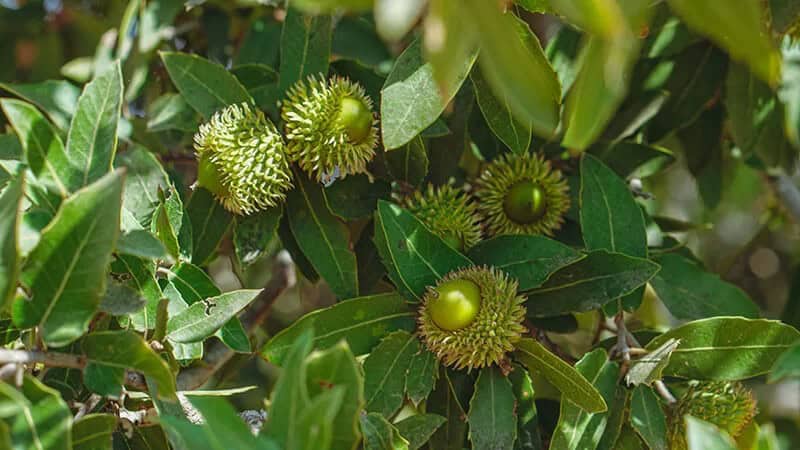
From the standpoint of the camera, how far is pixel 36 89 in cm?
173

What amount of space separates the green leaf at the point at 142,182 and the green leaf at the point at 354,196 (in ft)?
0.85

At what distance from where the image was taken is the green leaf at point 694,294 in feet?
5.19

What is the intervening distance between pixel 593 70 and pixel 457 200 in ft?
2.32

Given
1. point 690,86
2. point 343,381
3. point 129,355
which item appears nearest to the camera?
point 343,381

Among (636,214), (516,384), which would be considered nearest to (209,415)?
(516,384)

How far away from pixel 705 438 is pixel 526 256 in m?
0.43

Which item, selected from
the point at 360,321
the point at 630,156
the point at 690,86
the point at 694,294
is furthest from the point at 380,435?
the point at 690,86

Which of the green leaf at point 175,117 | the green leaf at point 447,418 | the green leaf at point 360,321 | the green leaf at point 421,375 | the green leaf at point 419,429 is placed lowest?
the green leaf at point 447,418

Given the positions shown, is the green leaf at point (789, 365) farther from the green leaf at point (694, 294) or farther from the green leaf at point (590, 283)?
the green leaf at point (694, 294)

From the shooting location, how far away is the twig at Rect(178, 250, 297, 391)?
5.60 feet

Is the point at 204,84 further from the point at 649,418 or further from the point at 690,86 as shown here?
the point at 690,86

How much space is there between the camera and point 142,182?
1.46 metres

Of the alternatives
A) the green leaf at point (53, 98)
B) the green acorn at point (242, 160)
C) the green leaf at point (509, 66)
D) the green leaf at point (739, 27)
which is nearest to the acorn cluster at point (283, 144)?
the green acorn at point (242, 160)

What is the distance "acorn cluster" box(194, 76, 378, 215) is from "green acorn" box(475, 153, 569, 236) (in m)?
0.25
